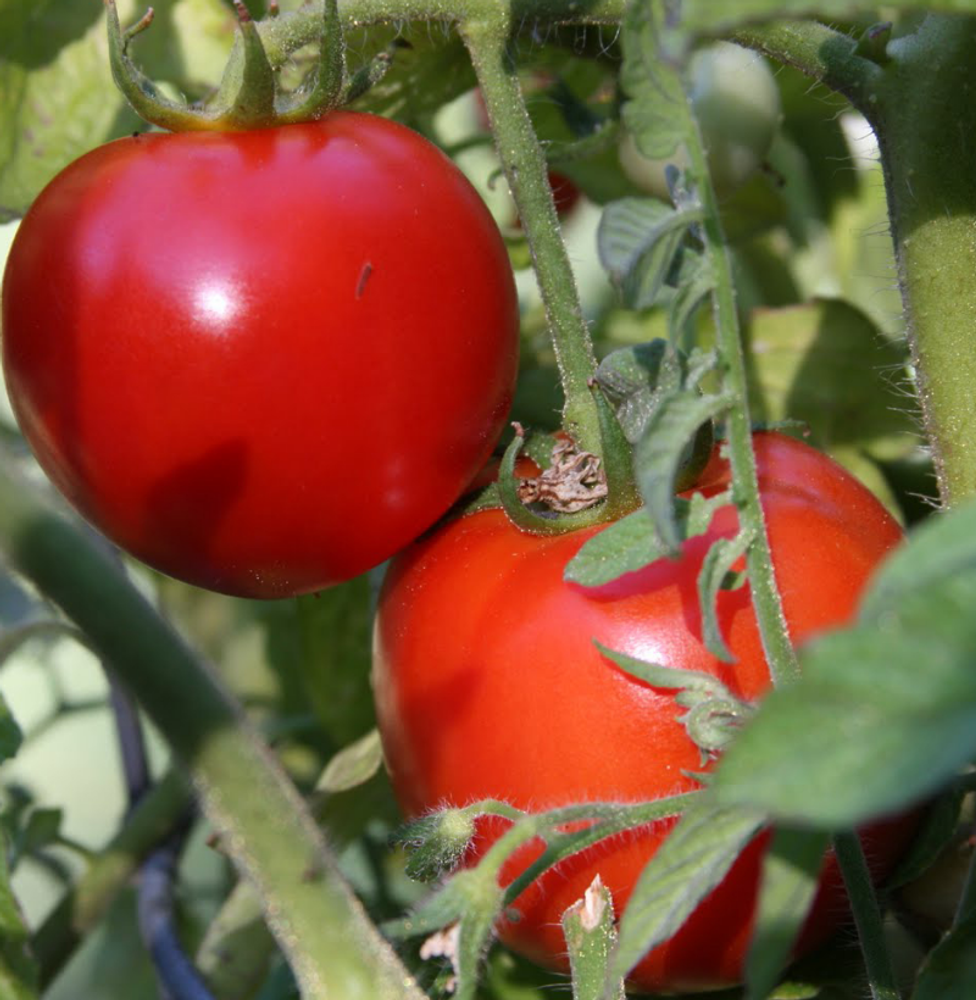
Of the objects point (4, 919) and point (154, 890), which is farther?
point (154, 890)

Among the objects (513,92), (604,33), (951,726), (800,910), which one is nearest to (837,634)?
(951,726)

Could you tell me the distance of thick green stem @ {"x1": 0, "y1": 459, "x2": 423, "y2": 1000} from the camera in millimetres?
603

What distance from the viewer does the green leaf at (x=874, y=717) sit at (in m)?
0.27

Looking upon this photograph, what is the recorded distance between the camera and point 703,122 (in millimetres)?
858

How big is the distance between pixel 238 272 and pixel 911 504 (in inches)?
20.5

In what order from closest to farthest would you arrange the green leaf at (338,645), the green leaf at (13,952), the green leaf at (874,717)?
the green leaf at (874,717), the green leaf at (13,952), the green leaf at (338,645)

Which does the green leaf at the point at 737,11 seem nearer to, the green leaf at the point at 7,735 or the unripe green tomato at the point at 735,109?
the green leaf at the point at 7,735

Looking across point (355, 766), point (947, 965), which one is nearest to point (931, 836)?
point (947, 965)

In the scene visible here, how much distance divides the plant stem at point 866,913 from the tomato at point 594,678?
0.23 ft

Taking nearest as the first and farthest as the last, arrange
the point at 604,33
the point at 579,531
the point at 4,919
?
the point at 4,919 → the point at 579,531 → the point at 604,33

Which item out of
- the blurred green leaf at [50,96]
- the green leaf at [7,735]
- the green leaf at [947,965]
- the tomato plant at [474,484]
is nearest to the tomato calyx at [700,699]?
the tomato plant at [474,484]

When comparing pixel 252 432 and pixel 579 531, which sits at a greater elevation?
pixel 252 432

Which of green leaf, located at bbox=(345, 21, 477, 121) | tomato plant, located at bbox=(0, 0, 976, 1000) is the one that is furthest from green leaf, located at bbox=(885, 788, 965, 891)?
green leaf, located at bbox=(345, 21, 477, 121)

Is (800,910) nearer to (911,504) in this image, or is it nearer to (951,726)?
(951,726)
